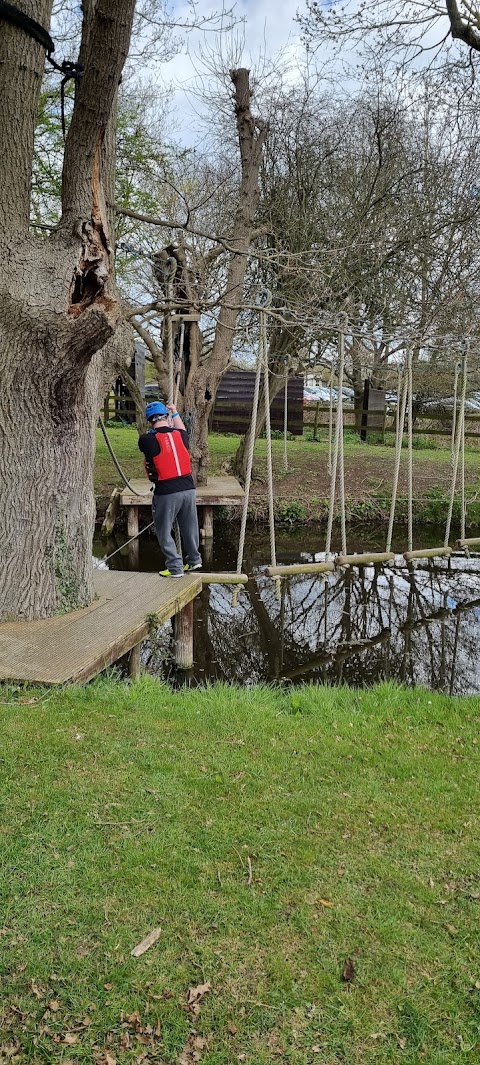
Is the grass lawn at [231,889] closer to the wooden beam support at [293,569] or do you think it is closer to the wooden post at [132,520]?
the wooden beam support at [293,569]

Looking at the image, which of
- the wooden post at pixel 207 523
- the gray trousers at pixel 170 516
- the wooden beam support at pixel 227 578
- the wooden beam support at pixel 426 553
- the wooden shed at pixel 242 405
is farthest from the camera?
the wooden shed at pixel 242 405

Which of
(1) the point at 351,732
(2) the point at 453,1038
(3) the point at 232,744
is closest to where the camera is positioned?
(2) the point at 453,1038

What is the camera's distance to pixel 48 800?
270 cm

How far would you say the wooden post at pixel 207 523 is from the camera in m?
10.6

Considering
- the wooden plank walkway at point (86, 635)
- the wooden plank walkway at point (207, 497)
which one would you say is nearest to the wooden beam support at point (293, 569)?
the wooden plank walkway at point (86, 635)

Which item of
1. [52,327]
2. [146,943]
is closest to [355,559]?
[52,327]

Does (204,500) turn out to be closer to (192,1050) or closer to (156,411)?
(156,411)

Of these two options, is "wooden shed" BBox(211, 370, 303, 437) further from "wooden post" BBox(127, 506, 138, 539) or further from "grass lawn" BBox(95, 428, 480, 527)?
"wooden post" BBox(127, 506, 138, 539)

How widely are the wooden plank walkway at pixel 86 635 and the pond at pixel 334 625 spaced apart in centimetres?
105

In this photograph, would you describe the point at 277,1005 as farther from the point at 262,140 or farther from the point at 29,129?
the point at 262,140

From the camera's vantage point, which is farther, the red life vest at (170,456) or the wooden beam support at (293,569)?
the red life vest at (170,456)

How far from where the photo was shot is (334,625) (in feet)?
24.5

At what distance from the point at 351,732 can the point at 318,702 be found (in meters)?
0.63

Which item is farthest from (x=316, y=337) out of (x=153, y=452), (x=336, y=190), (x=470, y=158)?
(x=153, y=452)
